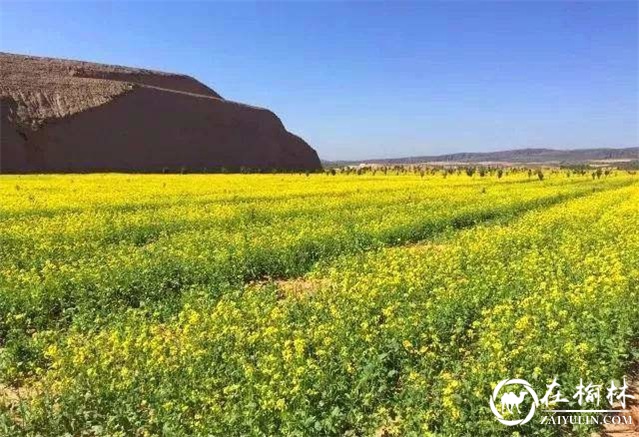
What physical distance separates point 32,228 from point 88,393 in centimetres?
1204

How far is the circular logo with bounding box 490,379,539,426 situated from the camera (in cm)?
601

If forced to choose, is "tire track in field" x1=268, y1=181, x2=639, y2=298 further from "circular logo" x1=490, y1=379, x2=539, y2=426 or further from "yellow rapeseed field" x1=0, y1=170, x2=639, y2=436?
"circular logo" x1=490, y1=379, x2=539, y2=426

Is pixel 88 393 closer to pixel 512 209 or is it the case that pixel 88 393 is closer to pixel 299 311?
pixel 299 311

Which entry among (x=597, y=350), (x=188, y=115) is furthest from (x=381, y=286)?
(x=188, y=115)

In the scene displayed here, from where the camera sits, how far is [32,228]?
17.7 m

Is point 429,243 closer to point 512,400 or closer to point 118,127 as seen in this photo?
point 512,400

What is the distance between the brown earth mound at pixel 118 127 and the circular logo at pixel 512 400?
73534mm

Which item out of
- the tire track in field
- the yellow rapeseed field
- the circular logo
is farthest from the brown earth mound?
the circular logo

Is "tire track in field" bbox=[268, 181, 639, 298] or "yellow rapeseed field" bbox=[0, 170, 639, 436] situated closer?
"yellow rapeseed field" bbox=[0, 170, 639, 436]

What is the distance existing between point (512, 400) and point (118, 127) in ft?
280

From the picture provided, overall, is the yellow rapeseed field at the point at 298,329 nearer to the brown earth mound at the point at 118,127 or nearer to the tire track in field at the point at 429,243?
the tire track in field at the point at 429,243

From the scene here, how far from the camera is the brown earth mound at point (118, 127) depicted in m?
76.3

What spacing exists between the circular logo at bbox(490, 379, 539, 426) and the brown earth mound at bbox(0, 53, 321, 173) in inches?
2895

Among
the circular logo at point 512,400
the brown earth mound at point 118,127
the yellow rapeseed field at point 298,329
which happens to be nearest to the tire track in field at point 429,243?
the yellow rapeseed field at point 298,329
